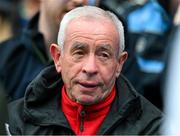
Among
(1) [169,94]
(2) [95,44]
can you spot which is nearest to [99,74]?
(2) [95,44]

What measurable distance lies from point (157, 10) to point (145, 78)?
2.87ft

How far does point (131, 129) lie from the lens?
389 cm

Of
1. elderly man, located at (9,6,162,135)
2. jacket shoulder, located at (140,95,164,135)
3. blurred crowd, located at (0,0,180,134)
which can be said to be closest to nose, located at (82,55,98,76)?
elderly man, located at (9,6,162,135)

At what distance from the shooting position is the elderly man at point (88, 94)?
153 inches

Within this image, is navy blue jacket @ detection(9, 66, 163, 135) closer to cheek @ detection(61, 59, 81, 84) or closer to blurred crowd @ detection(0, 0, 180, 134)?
cheek @ detection(61, 59, 81, 84)

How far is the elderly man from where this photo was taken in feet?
12.7

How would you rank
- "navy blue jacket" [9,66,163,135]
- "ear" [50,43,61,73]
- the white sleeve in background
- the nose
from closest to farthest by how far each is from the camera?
the white sleeve in background
the nose
"navy blue jacket" [9,66,163,135]
"ear" [50,43,61,73]

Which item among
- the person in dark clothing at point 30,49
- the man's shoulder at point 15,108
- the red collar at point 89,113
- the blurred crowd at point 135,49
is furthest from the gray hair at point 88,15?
the person in dark clothing at point 30,49

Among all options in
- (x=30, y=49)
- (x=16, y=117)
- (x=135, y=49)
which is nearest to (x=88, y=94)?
(x=16, y=117)

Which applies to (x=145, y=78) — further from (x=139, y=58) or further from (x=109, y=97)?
(x=109, y=97)

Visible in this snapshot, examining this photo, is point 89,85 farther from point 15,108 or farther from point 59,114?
point 15,108

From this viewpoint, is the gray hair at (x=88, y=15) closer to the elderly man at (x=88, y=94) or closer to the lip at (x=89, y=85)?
the elderly man at (x=88, y=94)

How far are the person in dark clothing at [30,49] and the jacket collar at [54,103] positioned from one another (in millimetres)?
819

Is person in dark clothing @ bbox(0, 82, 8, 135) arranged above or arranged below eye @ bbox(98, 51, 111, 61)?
above
